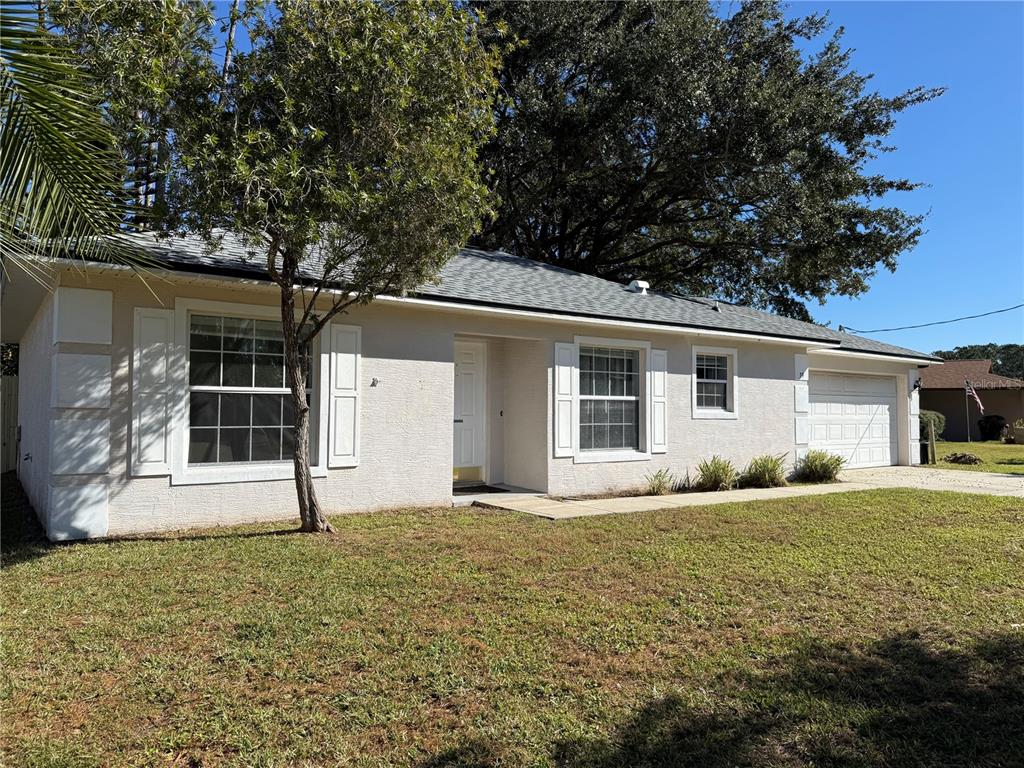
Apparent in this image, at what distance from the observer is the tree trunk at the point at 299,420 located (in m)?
7.38

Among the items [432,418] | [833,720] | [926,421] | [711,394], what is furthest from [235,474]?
[926,421]

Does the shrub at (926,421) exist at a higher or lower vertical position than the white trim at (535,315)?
lower

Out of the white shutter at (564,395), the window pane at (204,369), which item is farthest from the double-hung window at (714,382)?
the window pane at (204,369)

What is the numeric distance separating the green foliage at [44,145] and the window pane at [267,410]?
3675 mm

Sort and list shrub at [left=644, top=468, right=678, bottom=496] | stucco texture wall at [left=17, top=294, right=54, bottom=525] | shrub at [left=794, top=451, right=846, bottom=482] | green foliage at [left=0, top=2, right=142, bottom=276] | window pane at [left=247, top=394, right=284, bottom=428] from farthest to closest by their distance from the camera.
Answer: shrub at [left=794, top=451, right=846, bottom=482] < shrub at [left=644, top=468, right=678, bottom=496] < window pane at [left=247, top=394, right=284, bottom=428] < stucco texture wall at [left=17, top=294, right=54, bottom=525] < green foliage at [left=0, top=2, right=142, bottom=276]

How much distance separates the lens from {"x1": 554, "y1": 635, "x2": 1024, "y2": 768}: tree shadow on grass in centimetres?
305

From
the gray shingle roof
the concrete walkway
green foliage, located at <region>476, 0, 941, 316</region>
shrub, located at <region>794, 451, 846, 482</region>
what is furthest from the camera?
green foliage, located at <region>476, 0, 941, 316</region>

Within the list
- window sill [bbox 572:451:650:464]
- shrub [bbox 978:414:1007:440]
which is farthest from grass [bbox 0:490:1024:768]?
shrub [bbox 978:414:1007:440]

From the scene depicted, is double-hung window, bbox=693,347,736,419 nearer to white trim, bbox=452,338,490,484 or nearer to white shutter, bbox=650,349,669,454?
white shutter, bbox=650,349,669,454

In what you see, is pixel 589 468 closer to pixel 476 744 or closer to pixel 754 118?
pixel 476 744

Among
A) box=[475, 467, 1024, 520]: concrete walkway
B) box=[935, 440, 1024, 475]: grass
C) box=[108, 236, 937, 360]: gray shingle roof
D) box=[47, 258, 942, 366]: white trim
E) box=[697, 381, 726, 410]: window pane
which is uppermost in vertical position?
box=[108, 236, 937, 360]: gray shingle roof

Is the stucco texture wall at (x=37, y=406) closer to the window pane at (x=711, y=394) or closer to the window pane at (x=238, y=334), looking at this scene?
the window pane at (x=238, y=334)

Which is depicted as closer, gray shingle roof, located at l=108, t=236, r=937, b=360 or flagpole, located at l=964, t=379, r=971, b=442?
gray shingle roof, located at l=108, t=236, r=937, b=360

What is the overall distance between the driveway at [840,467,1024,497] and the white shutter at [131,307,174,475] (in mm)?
11853
